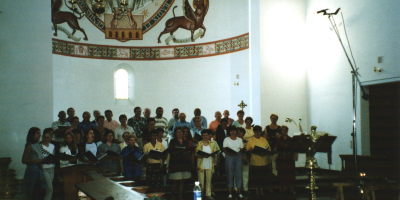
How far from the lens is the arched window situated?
16719 mm

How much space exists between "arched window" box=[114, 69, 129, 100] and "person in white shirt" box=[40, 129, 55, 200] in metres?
8.74

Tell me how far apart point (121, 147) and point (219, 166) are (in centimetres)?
245

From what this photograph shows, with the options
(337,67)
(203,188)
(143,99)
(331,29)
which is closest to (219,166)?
(203,188)

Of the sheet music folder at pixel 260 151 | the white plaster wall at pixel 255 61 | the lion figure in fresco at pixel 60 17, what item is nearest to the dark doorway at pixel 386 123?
the sheet music folder at pixel 260 151

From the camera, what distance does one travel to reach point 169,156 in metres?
8.66

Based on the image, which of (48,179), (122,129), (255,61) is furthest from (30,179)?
(255,61)

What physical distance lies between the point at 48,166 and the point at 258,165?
4.66m

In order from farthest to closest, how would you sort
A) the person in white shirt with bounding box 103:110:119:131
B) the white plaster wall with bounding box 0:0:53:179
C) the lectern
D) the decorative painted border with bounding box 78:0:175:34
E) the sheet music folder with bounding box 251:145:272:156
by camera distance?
1. the decorative painted border with bounding box 78:0:175:34
2. the person in white shirt with bounding box 103:110:119:131
3. the white plaster wall with bounding box 0:0:53:179
4. the lectern
5. the sheet music folder with bounding box 251:145:272:156

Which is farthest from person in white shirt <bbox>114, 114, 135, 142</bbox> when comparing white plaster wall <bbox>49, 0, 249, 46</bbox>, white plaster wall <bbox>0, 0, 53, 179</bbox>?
white plaster wall <bbox>49, 0, 249, 46</bbox>

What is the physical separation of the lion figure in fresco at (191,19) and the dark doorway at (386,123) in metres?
7.77

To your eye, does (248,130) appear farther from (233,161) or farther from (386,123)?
(386,123)

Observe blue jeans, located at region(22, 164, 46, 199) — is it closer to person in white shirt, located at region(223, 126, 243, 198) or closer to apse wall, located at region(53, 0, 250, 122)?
person in white shirt, located at region(223, 126, 243, 198)

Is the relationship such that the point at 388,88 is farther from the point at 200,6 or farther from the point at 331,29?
the point at 200,6

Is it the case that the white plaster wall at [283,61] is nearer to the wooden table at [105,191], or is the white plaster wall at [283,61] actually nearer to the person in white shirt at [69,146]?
the person in white shirt at [69,146]
